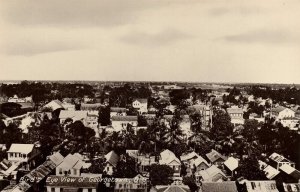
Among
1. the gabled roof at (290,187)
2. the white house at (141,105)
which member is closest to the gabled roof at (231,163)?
the gabled roof at (290,187)

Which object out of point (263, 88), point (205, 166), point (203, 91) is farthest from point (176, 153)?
point (263, 88)

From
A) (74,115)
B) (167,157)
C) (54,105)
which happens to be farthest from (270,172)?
(54,105)

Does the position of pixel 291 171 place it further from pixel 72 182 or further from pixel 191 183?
pixel 72 182

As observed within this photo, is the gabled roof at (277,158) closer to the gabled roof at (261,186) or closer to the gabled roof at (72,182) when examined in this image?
the gabled roof at (261,186)

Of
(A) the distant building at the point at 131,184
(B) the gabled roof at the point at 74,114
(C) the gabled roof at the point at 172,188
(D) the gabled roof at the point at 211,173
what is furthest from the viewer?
(B) the gabled roof at the point at 74,114

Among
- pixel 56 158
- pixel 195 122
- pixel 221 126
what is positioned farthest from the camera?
pixel 195 122

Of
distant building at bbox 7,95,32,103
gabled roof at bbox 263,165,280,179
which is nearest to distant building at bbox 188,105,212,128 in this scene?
gabled roof at bbox 263,165,280,179

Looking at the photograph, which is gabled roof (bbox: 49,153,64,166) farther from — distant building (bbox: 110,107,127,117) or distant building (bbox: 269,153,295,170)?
distant building (bbox: 269,153,295,170)
